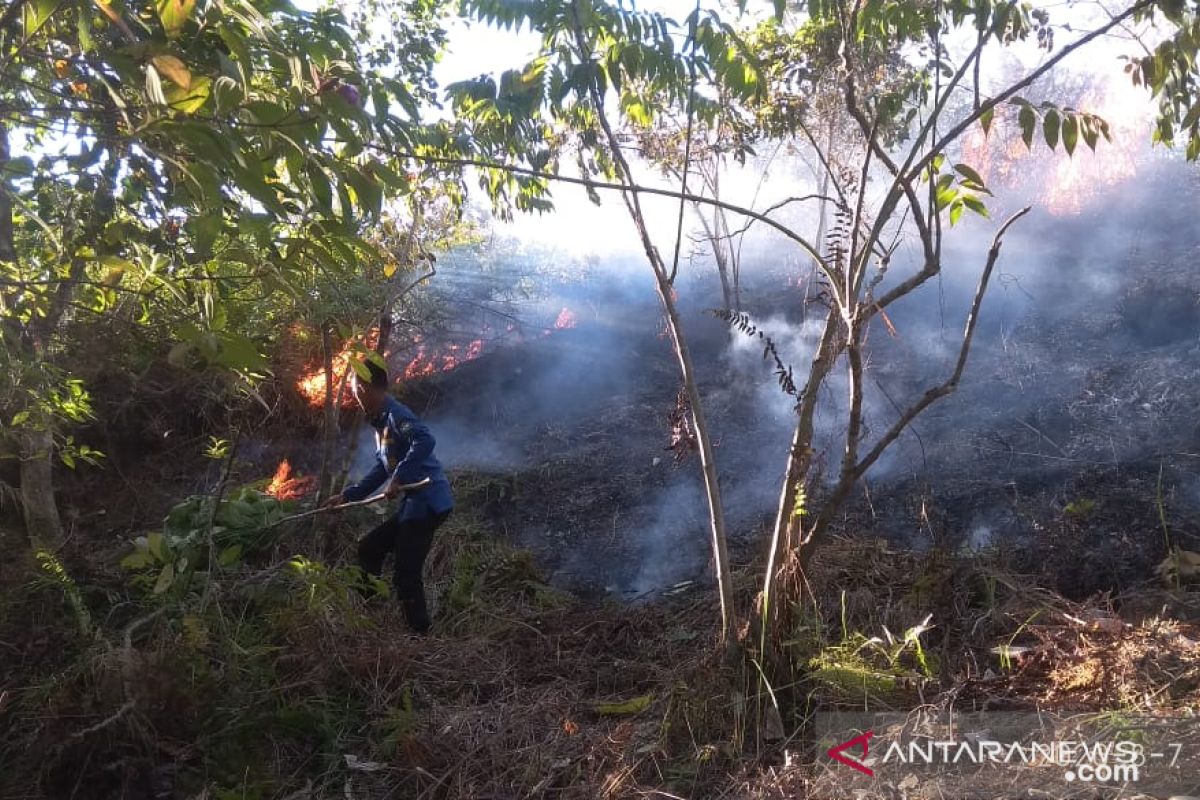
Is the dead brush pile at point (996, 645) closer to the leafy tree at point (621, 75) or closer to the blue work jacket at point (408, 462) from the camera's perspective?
the leafy tree at point (621, 75)

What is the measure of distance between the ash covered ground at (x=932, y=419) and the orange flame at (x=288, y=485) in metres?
1.26

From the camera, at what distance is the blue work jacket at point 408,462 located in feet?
14.3

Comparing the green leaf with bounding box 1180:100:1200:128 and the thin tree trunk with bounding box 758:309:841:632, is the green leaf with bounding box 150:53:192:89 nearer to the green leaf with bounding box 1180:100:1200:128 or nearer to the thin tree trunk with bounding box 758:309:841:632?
the thin tree trunk with bounding box 758:309:841:632

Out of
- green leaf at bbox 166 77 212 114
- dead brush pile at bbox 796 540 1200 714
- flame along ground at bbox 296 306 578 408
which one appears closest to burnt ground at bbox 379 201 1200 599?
flame along ground at bbox 296 306 578 408

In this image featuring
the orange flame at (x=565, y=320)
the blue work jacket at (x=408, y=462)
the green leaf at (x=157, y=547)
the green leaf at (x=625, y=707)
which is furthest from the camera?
the orange flame at (x=565, y=320)

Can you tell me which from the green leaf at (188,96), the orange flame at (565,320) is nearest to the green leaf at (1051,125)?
the green leaf at (188,96)

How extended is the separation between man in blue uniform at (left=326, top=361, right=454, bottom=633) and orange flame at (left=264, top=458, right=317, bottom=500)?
223 centimetres

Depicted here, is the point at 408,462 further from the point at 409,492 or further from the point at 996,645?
the point at 996,645

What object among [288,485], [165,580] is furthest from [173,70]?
[288,485]

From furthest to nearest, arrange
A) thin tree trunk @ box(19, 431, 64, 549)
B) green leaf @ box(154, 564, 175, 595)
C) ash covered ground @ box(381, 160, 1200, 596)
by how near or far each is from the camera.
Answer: thin tree trunk @ box(19, 431, 64, 549), ash covered ground @ box(381, 160, 1200, 596), green leaf @ box(154, 564, 175, 595)

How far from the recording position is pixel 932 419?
22.2ft

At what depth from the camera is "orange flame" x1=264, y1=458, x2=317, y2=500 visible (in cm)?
664

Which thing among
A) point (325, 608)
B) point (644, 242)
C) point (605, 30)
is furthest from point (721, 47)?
point (325, 608)

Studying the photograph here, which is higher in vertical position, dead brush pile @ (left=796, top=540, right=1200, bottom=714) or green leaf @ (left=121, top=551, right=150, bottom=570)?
green leaf @ (left=121, top=551, right=150, bottom=570)
